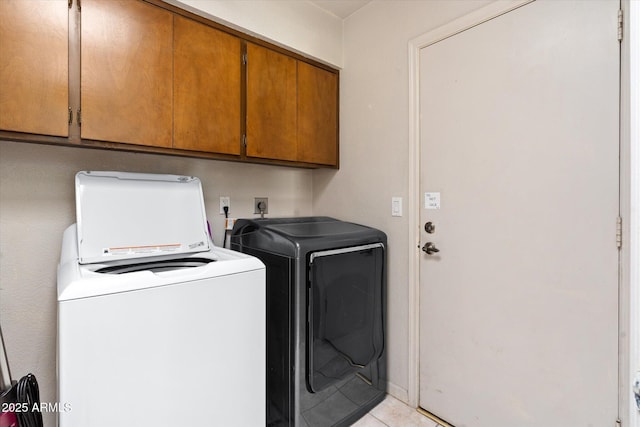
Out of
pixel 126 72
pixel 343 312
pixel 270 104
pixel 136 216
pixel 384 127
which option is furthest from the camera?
pixel 384 127

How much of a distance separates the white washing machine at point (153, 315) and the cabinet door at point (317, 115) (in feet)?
2.63

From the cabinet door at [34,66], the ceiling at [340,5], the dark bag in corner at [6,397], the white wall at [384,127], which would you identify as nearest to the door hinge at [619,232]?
the white wall at [384,127]

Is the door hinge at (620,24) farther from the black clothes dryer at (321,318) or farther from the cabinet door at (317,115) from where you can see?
the cabinet door at (317,115)

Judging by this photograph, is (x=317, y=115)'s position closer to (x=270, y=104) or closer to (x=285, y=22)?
(x=270, y=104)

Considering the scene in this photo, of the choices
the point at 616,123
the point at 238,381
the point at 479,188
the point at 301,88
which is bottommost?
the point at 238,381

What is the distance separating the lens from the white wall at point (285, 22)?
5.25 ft

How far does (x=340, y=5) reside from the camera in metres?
2.06

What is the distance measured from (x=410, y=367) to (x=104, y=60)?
2215 mm

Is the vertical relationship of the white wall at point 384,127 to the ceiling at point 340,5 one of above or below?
below

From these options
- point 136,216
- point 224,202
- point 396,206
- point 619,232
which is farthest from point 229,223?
point 619,232

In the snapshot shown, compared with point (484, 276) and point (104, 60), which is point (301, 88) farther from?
point (484, 276)

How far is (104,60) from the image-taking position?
1.32 meters

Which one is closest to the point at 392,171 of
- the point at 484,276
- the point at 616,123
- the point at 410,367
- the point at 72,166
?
the point at 484,276

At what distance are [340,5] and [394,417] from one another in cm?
259
